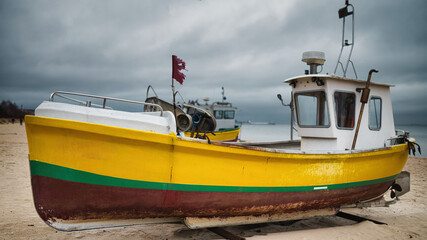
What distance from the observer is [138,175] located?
331 centimetres

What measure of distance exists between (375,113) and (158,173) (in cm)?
469

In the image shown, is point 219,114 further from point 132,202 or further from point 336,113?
point 132,202

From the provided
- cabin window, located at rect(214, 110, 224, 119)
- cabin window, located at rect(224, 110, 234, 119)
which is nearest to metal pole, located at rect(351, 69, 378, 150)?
cabin window, located at rect(214, 110, 224, 119)

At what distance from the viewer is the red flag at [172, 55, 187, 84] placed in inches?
159

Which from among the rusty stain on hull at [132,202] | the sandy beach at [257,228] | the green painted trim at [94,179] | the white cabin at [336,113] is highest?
the white cabin at [336,113]

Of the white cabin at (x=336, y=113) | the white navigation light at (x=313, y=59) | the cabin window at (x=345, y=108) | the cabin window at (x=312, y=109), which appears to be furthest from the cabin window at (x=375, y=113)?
the white navigation light at (x=313, y=59)

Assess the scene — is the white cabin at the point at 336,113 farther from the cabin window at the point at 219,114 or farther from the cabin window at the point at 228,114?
the cabin window at the point at 228,114

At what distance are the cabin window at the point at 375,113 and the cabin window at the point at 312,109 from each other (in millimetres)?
1120

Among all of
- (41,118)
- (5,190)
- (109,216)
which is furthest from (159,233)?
(5,190)

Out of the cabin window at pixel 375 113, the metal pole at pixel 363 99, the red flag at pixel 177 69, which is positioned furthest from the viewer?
the cabin window at pixel 375 113

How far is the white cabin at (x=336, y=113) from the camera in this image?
5.18 meters

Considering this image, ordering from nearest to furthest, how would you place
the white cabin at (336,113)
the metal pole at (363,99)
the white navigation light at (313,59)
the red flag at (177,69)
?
the red flag at (177,69) → the metal pole at (363,99) → the white cabin at (336,113) → the white navigation light at (313,59)

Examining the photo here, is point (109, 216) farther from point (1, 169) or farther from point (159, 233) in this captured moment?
point (1, 169)

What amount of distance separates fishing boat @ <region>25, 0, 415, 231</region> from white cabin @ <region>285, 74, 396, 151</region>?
0.30 m
